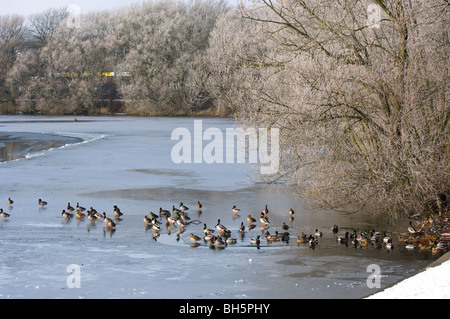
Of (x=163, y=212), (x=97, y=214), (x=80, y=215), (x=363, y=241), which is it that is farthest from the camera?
(x=80, y=215)

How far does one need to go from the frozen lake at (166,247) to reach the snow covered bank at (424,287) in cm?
48

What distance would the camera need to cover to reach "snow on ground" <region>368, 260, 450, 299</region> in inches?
272

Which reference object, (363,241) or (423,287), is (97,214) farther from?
(423,287)

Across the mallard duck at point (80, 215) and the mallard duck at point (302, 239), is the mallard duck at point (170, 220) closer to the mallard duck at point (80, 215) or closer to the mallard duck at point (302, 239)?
the mallard duck at point (80, 215)

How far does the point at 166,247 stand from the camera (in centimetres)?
1052

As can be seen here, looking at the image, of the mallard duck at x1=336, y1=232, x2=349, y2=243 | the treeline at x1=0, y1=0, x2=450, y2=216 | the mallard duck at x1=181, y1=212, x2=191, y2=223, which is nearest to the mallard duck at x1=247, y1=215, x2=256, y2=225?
the treeline at x1=0, y1=0, x2=450, y2=216

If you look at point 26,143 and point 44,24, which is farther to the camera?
point 44,24

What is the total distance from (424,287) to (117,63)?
5629 centimetres

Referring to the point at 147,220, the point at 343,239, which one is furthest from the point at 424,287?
the point at 147,220

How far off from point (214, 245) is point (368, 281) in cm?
310

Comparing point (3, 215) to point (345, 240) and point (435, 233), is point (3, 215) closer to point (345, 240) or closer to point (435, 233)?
point (345, 240)

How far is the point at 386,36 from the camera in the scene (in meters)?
11.6

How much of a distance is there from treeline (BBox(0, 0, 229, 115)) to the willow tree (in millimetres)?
39950
